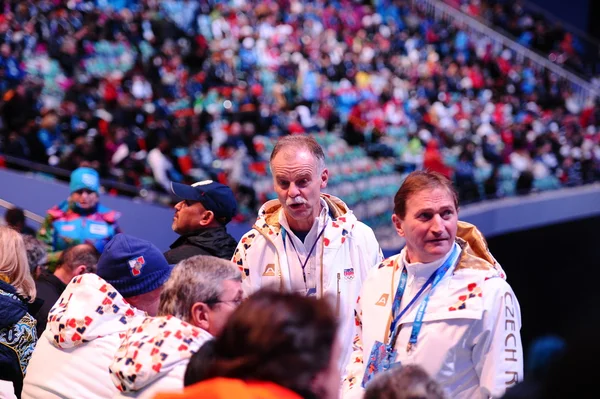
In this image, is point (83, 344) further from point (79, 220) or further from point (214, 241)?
point (79, 220)

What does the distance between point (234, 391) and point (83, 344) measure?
4.95 feet

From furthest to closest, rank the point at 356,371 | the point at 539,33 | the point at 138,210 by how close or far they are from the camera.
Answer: the point at 539,33, the point at 138,210, the point at 356,371

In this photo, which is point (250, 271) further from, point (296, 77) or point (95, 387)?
point (296, 77)

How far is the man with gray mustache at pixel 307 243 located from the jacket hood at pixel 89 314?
811mm

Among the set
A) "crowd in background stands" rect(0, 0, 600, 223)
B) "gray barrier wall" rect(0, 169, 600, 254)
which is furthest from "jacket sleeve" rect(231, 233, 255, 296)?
"crowd in background stands" rect(0, 0, 600, 223)

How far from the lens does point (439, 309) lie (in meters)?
3.30

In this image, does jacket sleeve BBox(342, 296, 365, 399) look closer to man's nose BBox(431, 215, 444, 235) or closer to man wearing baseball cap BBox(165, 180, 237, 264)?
man's nose BBox(431, 215, 444, 235)

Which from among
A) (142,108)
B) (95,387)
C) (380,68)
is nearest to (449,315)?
(95,387)

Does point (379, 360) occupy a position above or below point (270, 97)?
below

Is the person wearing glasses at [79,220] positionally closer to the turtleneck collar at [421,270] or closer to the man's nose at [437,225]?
the turtleneck collar at [421,270]

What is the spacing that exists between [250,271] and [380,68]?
16.9 metres

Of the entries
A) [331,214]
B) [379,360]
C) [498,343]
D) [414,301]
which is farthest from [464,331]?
[331,214]

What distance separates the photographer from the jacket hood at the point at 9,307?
3885mm

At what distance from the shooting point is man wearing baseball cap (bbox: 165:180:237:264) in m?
4.68
